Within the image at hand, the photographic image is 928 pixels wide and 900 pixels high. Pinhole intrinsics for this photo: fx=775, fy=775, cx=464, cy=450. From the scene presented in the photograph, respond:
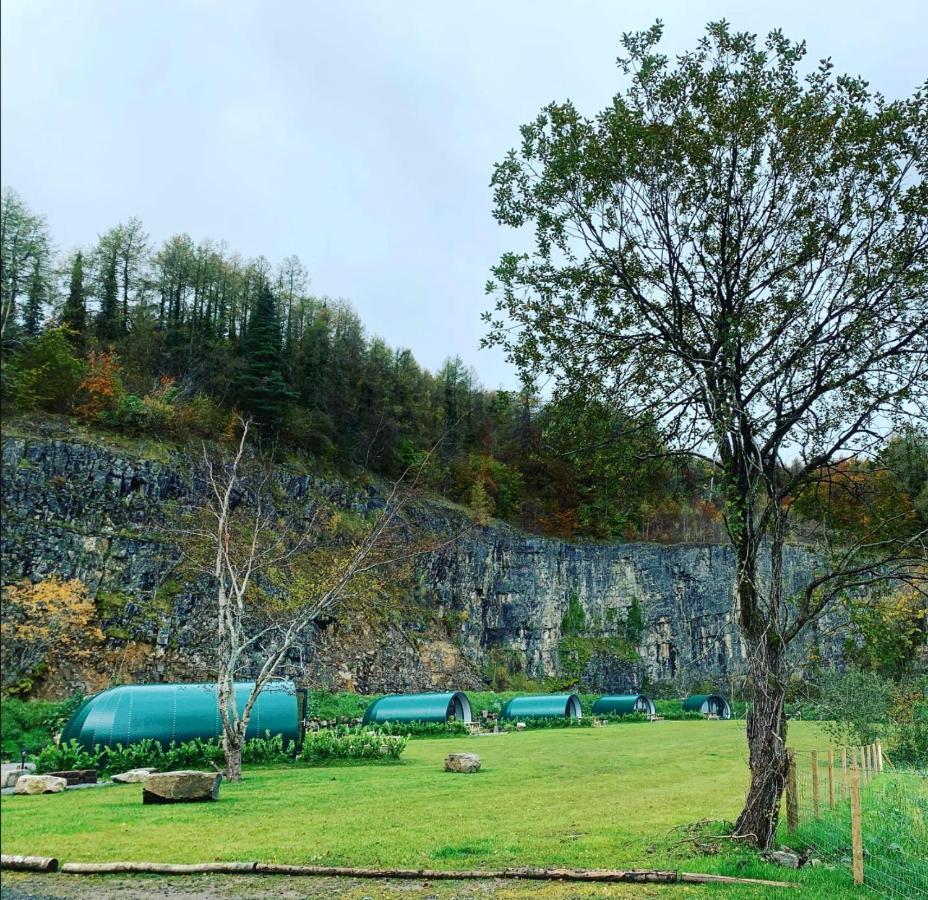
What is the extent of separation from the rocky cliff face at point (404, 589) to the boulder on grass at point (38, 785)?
18.5 metres

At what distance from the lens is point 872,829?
1230 centimetres

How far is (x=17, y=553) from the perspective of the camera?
36.4 metres

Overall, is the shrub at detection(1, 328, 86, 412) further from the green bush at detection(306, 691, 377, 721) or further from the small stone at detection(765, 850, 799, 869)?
the small stone at detection(765, 850, 799, 869)

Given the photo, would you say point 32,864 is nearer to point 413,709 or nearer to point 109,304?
point 413,709

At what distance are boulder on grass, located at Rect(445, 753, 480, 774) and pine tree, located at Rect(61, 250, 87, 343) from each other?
131ft

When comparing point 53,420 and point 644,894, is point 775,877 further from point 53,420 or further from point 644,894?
point 53,420

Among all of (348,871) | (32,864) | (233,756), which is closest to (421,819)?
(348,871)

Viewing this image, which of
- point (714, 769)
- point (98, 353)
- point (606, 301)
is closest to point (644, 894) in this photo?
point (606, 301)

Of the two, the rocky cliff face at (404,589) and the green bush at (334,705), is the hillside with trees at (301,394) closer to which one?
the rocky cliff face at (404,589)

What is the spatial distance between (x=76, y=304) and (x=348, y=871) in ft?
174

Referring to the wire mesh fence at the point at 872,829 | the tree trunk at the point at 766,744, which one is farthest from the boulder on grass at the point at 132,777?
the wire mesh fence at the point at 872,829

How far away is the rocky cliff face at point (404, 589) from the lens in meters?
38.6

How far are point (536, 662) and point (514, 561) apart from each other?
28.4ft

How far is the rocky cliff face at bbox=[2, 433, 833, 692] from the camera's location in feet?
127
